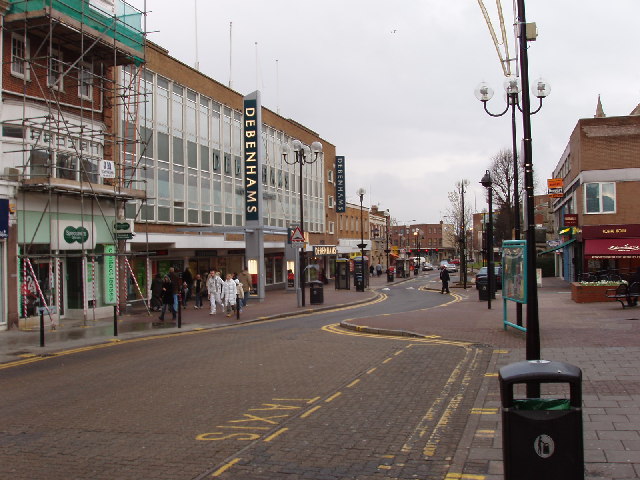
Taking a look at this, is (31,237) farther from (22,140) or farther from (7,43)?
(7,43)

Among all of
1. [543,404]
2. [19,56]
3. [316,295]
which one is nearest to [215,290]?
[316,295]

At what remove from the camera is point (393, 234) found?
152000mm

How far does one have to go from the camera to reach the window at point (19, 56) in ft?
62.2

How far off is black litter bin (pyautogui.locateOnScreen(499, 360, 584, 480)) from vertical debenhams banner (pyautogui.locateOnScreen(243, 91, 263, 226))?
27727 millimetres

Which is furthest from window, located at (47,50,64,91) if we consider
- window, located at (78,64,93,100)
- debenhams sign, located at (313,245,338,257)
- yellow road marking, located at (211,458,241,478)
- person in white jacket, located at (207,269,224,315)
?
debenhams sign, located at (313,245,338,257)

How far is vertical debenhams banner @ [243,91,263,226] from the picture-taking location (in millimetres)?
31781

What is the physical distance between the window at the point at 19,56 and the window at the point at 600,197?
2878 cm

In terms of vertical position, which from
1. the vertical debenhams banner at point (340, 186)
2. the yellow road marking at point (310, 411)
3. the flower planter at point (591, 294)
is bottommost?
the yellow road marking at point (310, 411)

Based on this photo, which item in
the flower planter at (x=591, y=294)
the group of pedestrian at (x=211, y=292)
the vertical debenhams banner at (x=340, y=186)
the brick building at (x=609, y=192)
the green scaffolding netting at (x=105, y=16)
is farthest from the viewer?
the vertical debenhams banner at (x=340, y=186)

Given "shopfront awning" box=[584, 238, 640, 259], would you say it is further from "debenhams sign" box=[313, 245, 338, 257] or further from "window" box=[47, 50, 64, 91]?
"window" box=[47, 50, 64, 91]

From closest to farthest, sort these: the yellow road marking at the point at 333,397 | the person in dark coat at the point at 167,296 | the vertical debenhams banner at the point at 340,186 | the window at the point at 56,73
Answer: the yellow road marking at the point at 333,397 → the window at the point at 56,73 → the person in dark coat at the point at 167,296 → the vertical debenhams banner at the point at 340,186

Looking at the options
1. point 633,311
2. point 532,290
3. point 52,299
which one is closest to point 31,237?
point 52,299

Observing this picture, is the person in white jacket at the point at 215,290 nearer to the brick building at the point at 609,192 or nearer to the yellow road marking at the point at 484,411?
the yellow road marking at the point at 484,411

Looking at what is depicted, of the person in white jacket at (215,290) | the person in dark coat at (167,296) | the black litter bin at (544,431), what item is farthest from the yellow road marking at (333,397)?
the person in white jacket at (215,290)
